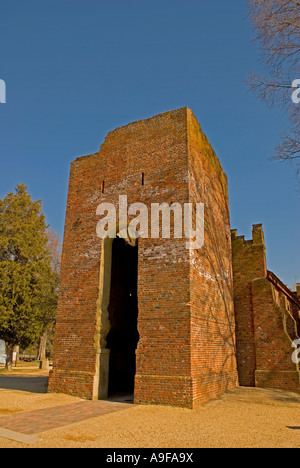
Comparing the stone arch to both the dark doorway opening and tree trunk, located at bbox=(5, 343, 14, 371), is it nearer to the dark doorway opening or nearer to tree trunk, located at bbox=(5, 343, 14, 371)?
the dark doorway opening

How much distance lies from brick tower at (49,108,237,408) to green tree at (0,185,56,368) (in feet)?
39.1

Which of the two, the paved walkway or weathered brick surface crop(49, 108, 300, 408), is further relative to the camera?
weathered brick surface crop(49, 108, 300, 408)

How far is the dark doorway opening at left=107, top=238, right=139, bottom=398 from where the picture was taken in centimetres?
1212

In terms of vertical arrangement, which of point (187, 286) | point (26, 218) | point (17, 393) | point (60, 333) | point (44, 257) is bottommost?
point (17, 393)

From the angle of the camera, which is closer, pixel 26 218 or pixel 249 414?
pixel 249 414

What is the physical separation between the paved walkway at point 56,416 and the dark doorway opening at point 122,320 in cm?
310

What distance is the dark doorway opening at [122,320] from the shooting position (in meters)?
12.1

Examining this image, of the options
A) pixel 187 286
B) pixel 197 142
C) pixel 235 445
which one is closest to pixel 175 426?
pixel 235 445

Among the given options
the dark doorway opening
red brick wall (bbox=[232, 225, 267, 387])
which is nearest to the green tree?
the dark doorway opening

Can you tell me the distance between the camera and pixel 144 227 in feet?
33.2
